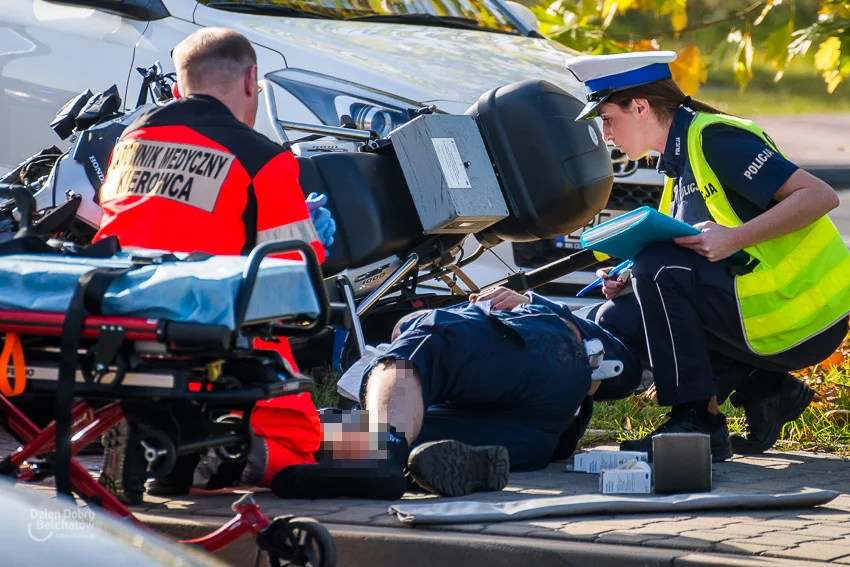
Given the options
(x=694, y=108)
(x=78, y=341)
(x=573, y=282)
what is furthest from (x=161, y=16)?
(x=78, y=341)

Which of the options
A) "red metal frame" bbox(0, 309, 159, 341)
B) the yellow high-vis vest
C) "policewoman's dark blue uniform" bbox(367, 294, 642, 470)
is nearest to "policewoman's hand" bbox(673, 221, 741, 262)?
the yellow high-vis vest

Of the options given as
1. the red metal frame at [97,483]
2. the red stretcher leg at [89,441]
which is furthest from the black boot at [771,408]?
the red stretcher leg at [89,441]

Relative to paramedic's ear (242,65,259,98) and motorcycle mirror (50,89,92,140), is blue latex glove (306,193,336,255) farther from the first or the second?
motorcycle mirror (50,89,92,140)

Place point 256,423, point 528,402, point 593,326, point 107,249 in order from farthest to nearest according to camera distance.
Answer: point 593,326
point 528,402
point 256,423
point 107,249

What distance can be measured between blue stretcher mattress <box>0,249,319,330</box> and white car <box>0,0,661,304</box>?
2.96m

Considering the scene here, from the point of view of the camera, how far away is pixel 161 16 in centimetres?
675

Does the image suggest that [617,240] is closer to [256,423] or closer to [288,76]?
[256,423]

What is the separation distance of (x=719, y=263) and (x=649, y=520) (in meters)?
1.31

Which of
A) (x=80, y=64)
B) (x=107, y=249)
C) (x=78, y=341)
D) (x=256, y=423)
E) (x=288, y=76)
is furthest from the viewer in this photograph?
(x=80, y=64)

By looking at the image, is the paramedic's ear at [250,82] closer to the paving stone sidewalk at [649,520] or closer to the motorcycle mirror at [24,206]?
the motorcycle mirror at [24,206]

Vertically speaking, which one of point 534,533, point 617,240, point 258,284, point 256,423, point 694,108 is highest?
point 694,108

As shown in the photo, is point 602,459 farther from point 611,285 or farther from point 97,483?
point 97,483

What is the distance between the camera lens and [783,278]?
193 inches

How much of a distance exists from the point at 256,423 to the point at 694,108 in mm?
2099
